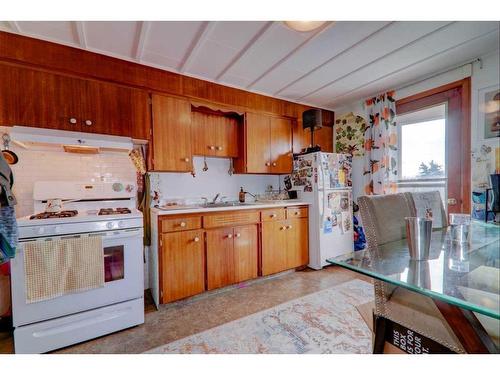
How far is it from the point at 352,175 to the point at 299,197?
853 millimetres

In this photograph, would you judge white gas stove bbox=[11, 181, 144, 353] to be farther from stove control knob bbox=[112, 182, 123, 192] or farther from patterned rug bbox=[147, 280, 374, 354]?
patterned rug bbox=[147, 280, 374, 354]

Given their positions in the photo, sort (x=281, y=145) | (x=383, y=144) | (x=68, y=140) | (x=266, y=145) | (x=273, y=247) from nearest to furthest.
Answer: (x=68, y=140) < (x=273, y=247) < (x=383, y=144) < (x=266, y=145) < (x=281, y=145)

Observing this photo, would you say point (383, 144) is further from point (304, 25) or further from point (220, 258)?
point (220, 258)

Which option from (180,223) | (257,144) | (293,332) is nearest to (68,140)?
(180,223)

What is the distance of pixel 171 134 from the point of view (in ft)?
6.98

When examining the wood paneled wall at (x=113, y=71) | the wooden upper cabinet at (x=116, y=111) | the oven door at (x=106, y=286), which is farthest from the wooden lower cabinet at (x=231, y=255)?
the wood paneled wall at (x=113, y=71)

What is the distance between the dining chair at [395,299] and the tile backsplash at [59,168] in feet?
6.74

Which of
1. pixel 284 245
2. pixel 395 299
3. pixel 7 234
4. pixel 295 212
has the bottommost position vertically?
pixel 284 245

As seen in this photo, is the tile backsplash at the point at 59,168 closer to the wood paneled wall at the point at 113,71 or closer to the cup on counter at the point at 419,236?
the wood paneled wall at the point at 113,71

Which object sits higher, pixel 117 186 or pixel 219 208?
pixel 117 186

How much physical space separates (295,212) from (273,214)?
335 mm

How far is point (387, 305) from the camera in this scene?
3.43 feet

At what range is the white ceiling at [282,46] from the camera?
1.49 metres
